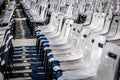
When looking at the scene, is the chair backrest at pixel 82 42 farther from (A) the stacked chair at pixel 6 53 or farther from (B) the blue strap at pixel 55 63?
(A) the stacked chair at pixel 6 53

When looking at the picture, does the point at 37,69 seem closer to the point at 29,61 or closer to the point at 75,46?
the point at 29,61

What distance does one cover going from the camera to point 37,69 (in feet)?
20.4

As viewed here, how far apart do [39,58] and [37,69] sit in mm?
916

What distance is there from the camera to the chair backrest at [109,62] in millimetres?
3081

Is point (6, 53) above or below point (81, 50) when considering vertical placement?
above

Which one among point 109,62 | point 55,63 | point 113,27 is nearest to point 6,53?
point 55,63

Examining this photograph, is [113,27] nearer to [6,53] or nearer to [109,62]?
[6,53]

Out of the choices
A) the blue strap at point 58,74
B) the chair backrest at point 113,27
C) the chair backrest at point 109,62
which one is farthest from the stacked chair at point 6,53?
the chair backrest at point 113,27

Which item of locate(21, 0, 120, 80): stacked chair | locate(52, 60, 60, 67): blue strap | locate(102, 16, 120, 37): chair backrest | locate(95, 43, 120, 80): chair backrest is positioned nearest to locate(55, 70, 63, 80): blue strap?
locate(21, 0, 120, 80): stacked chair

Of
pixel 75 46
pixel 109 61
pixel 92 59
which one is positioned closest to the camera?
pixel 109 61

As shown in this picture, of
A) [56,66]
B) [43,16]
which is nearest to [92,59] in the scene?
[56,66]

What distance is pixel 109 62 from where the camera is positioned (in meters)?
3.22

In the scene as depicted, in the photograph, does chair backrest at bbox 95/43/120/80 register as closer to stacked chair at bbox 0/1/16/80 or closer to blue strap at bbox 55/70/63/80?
blue strap at bbox 55/70/63/80

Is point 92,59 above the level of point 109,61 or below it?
below
